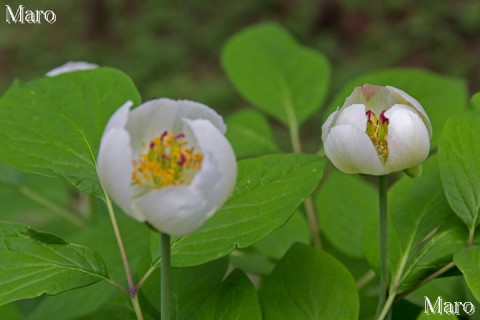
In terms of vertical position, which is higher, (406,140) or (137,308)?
(406,140)

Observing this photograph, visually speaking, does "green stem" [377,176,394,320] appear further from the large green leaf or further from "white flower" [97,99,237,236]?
"white flower" [97,99,237,236]

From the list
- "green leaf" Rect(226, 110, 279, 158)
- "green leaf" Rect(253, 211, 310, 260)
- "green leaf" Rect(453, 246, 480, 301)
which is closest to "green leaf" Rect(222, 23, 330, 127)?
"green leaf" Rect(226, 110, 279, 158)

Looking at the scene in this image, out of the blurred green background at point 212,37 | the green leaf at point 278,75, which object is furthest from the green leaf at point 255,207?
the blurred green background at point 212,37

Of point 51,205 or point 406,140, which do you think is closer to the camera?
point 406,140

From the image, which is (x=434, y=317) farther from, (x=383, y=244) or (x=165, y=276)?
(x=165, y=276)

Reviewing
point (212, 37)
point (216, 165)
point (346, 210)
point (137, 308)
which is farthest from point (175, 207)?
point (212, 37)

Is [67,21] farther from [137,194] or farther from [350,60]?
[137,194]

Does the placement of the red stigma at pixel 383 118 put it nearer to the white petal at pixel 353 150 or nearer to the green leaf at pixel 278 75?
the white petal at pixel 353 150
